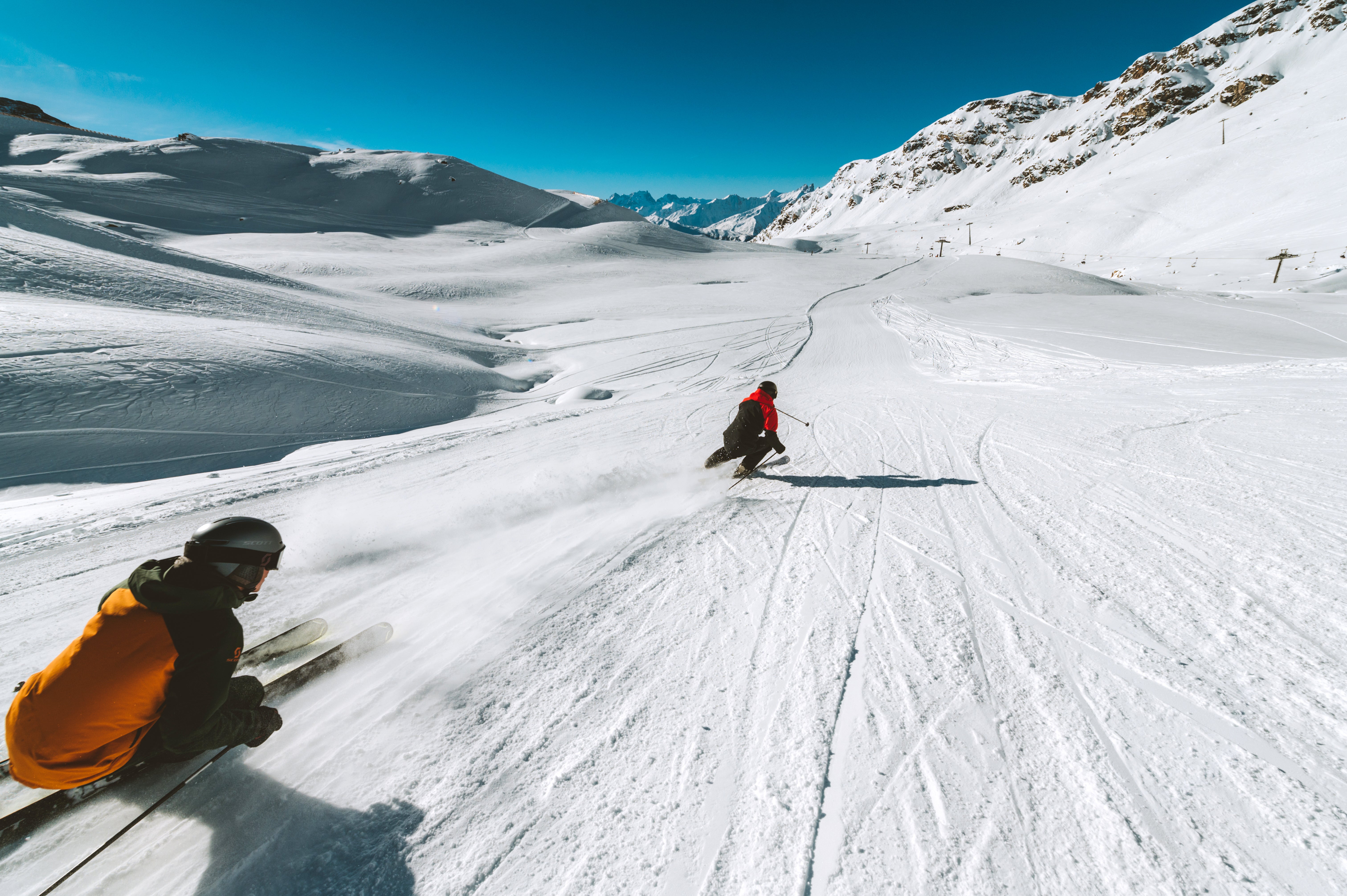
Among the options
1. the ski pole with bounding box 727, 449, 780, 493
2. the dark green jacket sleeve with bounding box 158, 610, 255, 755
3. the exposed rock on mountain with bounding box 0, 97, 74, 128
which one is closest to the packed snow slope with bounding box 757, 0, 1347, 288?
the ski pole with bounding box 727, 449, 780, 493

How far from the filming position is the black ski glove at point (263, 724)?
2717mm

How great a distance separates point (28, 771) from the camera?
2.18 meters

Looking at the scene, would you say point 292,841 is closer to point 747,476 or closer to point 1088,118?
point 747,476

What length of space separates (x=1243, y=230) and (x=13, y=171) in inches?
3517

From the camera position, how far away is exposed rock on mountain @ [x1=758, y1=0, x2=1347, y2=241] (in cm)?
8700

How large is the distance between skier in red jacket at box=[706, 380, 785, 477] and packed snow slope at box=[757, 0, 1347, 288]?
126 feet

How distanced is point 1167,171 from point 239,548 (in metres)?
89.1

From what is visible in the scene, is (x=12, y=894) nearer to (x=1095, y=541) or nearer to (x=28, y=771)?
(x=28, y=771)

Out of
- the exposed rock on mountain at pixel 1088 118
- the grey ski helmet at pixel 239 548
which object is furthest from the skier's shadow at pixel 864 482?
the exposed rock on mountain at pixel 1088 118

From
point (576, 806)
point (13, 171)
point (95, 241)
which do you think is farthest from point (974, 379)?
point (13, 171)

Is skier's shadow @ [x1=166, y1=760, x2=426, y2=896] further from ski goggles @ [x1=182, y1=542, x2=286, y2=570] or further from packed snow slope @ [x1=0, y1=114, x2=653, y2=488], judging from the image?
packed snow slope @ [x1=0, y1=114, x2=653, y2=488]

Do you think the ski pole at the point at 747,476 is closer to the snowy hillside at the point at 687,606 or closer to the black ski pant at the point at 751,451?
the black ski pant at the point at 751,451

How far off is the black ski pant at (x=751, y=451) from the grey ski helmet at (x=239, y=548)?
5407mm

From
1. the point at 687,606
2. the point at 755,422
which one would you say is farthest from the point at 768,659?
the point at 755,422
